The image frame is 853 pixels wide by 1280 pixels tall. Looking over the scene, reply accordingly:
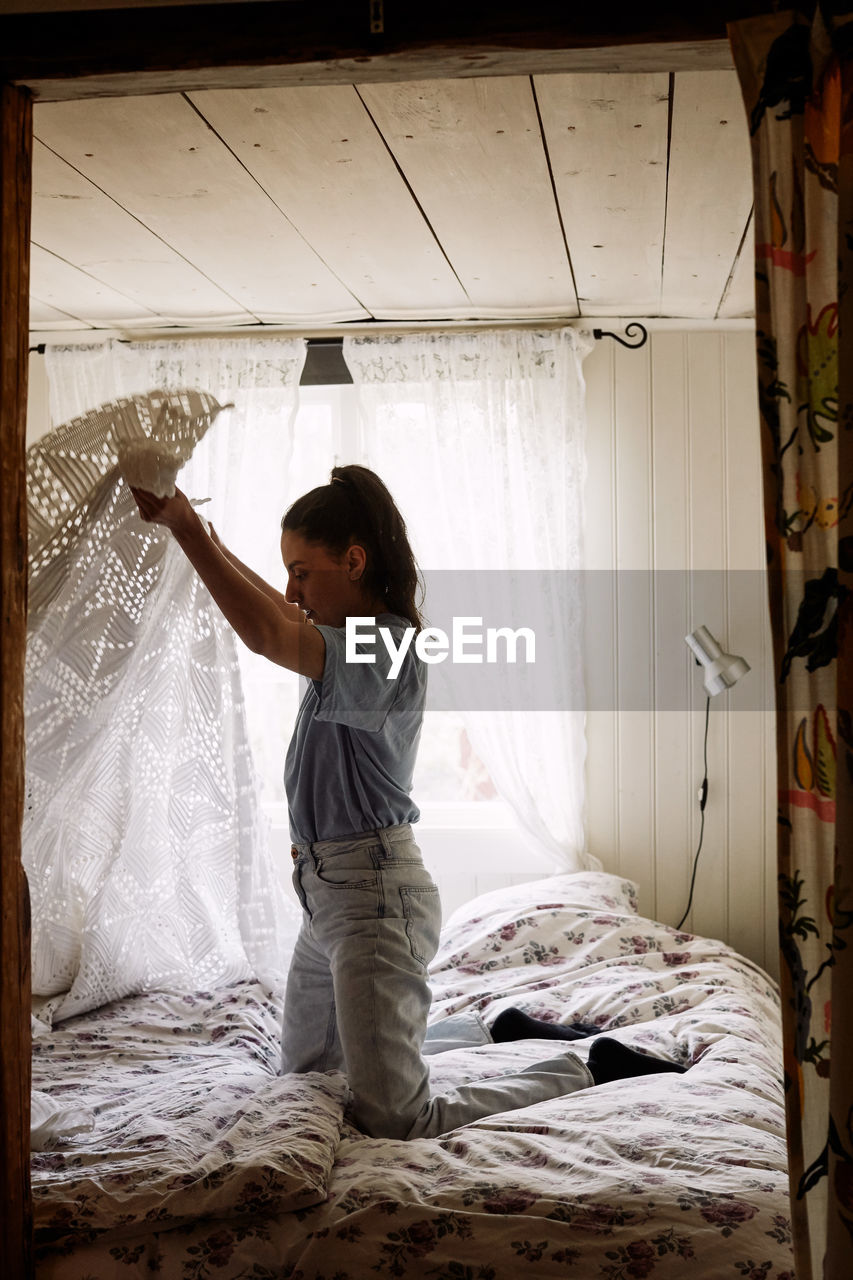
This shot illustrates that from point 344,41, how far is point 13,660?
0.88 metres

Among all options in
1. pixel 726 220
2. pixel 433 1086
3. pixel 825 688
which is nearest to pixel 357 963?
pixel 433 1086

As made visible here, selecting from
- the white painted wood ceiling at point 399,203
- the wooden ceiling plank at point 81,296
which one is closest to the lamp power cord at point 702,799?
the white painted wood ceiling at point 399,203

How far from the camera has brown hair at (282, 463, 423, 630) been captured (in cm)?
195

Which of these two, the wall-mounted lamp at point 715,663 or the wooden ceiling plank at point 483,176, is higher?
the wooden ceiling plank at point 483,176

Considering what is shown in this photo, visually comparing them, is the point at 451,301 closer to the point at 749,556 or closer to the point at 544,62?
the point at 749,556

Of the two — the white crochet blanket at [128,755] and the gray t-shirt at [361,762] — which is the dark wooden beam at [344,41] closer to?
the white crochet blanket at [128,755]

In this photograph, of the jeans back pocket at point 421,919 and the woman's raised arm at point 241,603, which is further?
the jeans back pocket at point 421,919

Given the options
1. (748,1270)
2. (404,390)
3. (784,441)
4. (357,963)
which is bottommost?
(748,1270)

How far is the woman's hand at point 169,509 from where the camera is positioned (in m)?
1.71

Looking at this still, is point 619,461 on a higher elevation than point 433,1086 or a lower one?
higher

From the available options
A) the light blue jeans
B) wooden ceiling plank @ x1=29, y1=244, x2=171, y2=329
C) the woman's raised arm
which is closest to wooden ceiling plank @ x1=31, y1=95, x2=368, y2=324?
wooden ceiling plank @ x1=29, y1=244, x2=171, y2=329

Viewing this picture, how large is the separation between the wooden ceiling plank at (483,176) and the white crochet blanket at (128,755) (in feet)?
2.13

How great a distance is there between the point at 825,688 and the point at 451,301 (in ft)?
7.56

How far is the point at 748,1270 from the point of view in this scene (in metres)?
1.33
